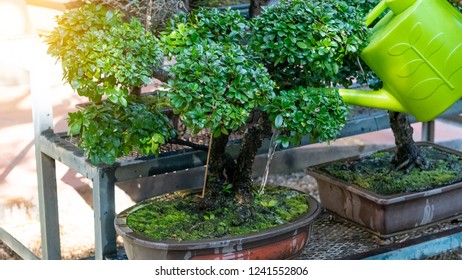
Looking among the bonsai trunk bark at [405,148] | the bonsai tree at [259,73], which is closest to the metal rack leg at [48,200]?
the bonsai tree at [259,73]

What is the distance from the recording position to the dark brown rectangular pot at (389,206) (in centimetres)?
235

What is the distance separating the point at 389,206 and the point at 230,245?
22.5 inches

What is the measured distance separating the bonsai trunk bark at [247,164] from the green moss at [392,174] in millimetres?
424

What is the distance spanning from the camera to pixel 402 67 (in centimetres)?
205

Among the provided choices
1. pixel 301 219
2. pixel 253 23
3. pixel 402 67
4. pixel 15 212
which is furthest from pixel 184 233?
pixel 15 212

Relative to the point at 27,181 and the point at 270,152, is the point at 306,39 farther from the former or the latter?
the point at 27,181

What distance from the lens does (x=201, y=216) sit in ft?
7.08

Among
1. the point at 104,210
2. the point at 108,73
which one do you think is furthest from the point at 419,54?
the point at 104,210

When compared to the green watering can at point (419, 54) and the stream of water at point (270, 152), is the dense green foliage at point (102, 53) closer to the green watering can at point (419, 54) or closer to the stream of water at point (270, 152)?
the stream of water at point (270, 152)

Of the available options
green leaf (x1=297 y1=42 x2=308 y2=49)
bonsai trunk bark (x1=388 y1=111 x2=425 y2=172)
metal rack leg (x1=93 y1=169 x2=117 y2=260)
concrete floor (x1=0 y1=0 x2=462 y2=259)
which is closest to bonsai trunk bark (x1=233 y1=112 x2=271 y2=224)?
green leaf (x1=297 y1=42 x2=308 y2=49)

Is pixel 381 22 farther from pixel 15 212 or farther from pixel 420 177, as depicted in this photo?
pixel 15 212

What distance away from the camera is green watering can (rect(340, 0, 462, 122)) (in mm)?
2023
